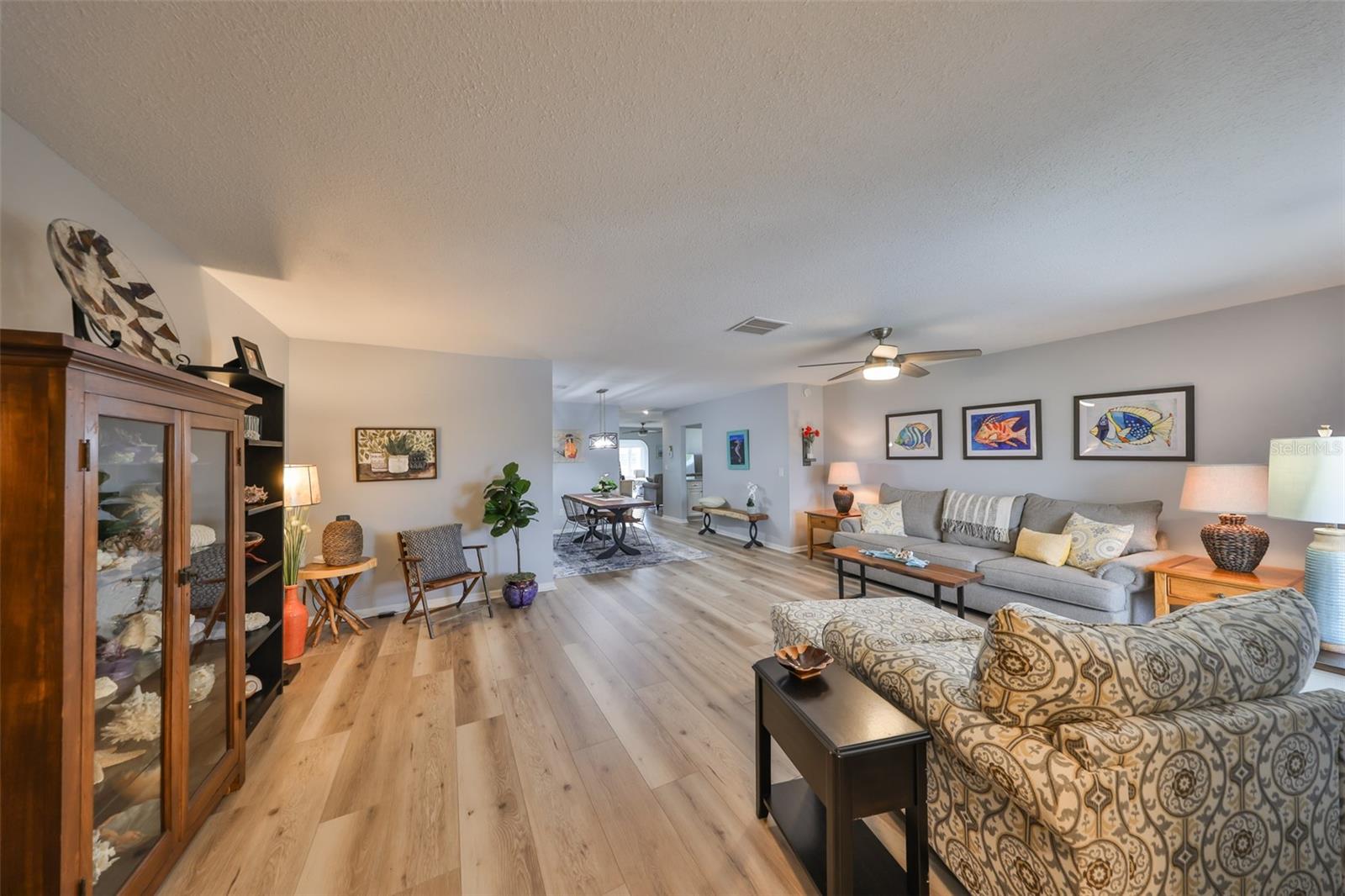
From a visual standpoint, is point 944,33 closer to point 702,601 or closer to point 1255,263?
point 1255,263

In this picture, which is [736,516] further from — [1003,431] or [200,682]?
[200,682]

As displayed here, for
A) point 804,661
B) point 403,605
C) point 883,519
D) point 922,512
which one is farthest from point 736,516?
point 804,661

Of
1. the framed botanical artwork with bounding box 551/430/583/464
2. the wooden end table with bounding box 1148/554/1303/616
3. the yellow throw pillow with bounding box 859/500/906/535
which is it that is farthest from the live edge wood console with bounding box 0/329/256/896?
the framed botanical artwork with bounding box 551/430/583/464

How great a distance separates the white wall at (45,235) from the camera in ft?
4.19

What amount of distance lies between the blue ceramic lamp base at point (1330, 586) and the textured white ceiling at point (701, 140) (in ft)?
4.99

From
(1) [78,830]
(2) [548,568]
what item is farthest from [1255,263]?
(2) [548,568]

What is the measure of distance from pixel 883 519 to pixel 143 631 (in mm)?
5285

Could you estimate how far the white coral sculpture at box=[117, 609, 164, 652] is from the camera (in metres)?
1.29

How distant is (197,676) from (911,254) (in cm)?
344

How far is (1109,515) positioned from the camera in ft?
11.6

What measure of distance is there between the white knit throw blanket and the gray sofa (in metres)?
0.06

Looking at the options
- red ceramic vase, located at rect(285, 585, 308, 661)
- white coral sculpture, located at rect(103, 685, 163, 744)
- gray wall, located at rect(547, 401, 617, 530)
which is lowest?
red ceramic vase, located at rect(285, 585, 308, 661)

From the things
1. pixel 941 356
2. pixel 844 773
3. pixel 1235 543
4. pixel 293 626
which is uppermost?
pixel 941 356

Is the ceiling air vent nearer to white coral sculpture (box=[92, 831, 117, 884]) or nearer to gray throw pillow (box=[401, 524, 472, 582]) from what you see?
gray throw pillow (box=[401, 524, 472, 582])
